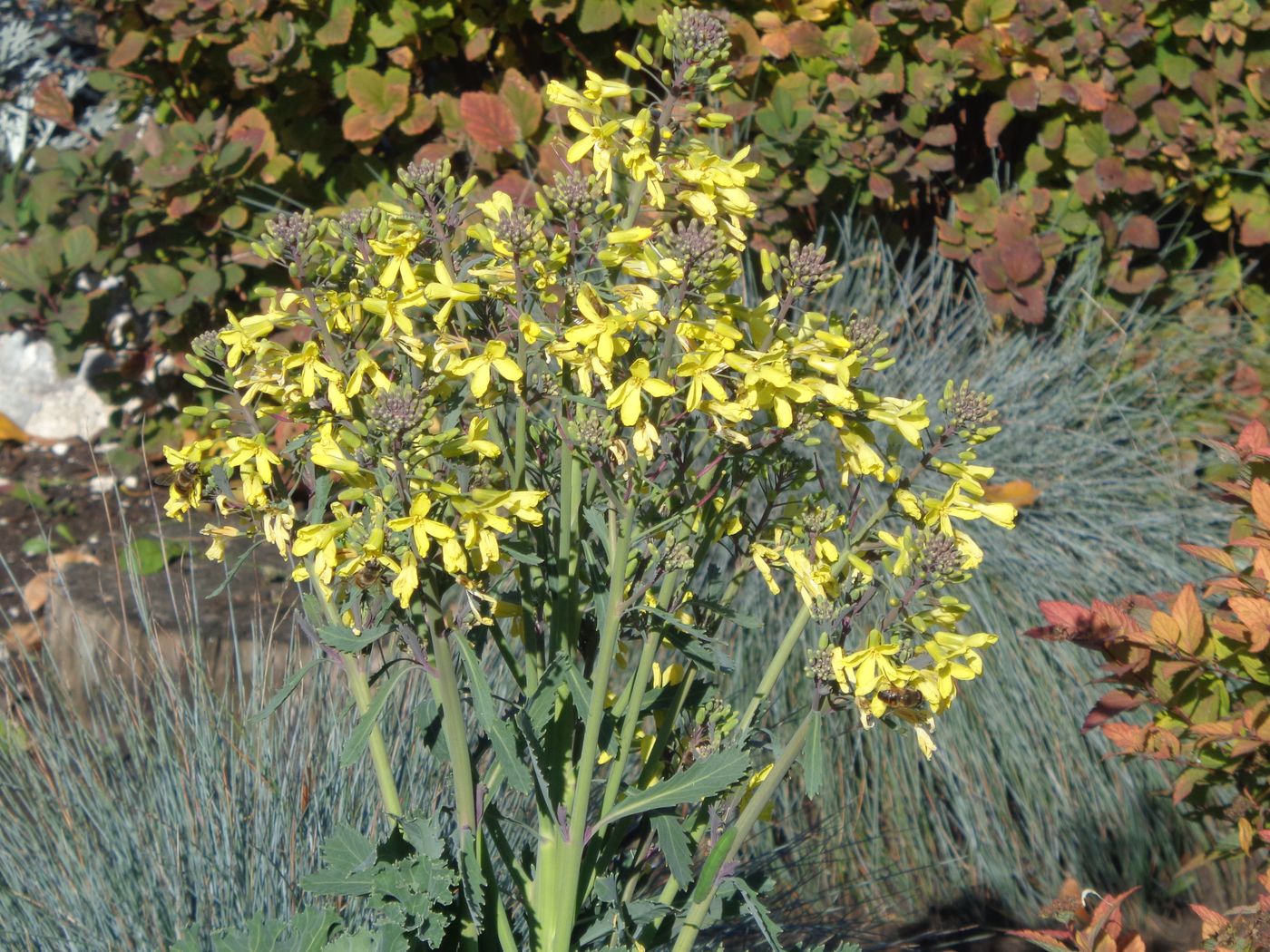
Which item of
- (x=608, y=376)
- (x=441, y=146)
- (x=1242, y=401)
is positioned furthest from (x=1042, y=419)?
(x=608, y=376)

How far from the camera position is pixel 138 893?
1.87 m

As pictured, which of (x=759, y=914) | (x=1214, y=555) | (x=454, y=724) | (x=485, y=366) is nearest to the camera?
(x=485, y=366)

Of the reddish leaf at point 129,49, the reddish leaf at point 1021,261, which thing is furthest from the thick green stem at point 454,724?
the reddish leaf at point 129,49

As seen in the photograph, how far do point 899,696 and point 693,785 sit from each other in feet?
0.87

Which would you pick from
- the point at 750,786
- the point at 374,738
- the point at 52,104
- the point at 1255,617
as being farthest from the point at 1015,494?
the point at 52,104

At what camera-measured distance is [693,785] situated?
1385 mm

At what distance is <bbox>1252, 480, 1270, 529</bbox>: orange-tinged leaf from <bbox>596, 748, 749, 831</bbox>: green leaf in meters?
0.88

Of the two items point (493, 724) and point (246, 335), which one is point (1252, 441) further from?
point (246, 335)

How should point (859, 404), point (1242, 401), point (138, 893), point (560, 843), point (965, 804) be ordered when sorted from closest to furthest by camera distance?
point (859, 404), point (560, 843), point (138, 893), point (965, 804), point (1242, 401)

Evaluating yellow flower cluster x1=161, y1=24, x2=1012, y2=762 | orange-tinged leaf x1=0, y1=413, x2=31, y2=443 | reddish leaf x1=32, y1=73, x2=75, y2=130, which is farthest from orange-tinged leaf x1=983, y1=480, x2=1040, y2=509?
orange-tinged leaf x1=0, y1=413, x2=31, y2=443

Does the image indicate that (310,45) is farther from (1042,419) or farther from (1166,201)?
(1166,201)

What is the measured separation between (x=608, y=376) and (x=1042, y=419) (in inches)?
98.3

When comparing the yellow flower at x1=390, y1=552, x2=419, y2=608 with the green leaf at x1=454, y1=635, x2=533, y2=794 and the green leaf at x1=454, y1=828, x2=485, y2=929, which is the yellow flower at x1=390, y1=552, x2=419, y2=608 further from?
the green leaf at x1=454, y1=828, x2=485, y2=929

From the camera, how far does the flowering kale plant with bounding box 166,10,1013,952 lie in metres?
1.20
